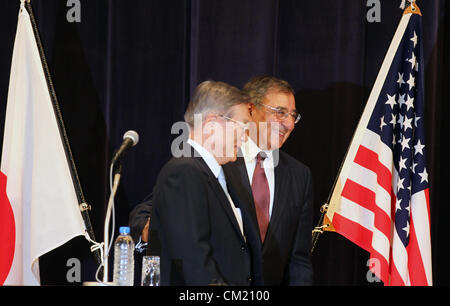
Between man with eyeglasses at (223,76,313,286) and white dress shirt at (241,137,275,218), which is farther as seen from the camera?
white dress shirt at (241,137,275,218)

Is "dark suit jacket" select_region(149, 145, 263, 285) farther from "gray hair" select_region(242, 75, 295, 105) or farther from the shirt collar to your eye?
"gray hair" select_region(242, 75, 295, 105)

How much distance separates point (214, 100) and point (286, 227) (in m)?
0.78

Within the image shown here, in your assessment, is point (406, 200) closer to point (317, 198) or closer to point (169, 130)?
point (317, 198)

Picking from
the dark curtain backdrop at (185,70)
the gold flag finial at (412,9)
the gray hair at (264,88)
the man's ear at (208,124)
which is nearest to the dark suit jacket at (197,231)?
the man's ear at (208,124)

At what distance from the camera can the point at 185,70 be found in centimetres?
388

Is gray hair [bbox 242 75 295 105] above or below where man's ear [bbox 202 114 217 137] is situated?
above

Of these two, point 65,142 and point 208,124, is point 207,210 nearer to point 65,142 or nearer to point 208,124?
point 208,124

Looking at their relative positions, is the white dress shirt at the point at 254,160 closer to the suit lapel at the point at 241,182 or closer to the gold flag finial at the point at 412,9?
the suit lapel at the point at 241,182

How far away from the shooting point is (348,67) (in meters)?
3.90

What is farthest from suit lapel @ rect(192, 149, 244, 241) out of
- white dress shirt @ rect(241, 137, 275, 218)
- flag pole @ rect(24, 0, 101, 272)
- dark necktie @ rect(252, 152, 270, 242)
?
flag pole @ rect(24, 0, 101, 272)

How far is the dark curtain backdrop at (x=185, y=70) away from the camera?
3.81 m

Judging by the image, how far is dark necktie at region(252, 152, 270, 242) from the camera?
3.05 meters

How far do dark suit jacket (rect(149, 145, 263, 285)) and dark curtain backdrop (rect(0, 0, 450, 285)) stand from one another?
1409 mm
